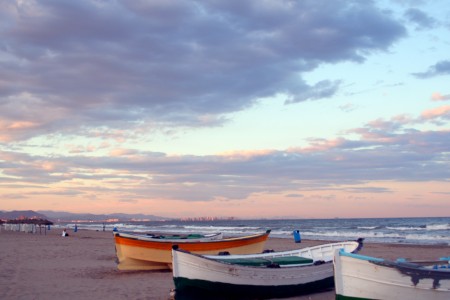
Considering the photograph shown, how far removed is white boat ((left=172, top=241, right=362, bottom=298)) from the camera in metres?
10.8

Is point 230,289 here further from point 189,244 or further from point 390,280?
point 189,244

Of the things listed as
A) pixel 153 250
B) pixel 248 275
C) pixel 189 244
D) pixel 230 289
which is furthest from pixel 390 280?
pixel 153 250

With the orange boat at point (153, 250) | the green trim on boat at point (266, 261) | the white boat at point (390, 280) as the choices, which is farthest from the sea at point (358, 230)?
the white boat at point (390, 280)

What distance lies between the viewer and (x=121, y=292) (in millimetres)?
12320

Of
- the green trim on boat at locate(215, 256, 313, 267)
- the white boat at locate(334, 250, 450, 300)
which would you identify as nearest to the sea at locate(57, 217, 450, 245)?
the green trim on boat at locate(215, 256, 313, 267)

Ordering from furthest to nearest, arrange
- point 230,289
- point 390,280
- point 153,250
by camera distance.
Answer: point 153,250
point 230,289
point 390,280

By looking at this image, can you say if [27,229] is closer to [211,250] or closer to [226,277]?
[211,250]

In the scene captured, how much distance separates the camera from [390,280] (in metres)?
8.78

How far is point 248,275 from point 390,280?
3341mm

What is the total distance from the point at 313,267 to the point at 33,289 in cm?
702

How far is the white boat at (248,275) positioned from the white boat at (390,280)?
271cm

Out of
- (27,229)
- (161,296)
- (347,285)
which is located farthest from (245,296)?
(27,229)

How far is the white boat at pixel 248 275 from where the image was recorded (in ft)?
35.4

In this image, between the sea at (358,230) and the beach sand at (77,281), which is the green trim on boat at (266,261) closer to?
the beach sand at (77,281)
